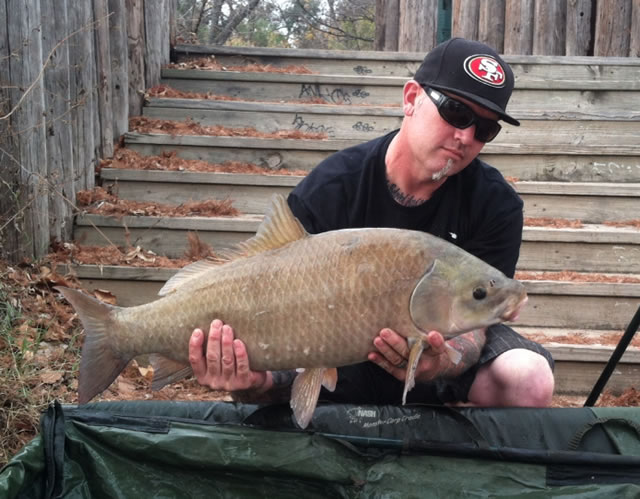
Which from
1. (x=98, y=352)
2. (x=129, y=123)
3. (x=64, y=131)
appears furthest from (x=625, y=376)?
(x=129, y=123)

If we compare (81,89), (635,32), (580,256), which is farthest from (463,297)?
(635,32)

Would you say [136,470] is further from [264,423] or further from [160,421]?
[264,423]

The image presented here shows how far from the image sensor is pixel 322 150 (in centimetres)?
522

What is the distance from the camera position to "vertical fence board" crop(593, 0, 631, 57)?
276 inches

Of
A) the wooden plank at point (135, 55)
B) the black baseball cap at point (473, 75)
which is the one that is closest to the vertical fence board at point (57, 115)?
the wooden plank at point (135, 55)

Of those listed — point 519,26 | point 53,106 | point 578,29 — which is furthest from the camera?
point 519,26

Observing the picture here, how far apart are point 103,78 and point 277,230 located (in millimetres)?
3340

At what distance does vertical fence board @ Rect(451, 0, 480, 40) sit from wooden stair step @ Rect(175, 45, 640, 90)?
4.30 feet

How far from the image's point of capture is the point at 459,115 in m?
2.17

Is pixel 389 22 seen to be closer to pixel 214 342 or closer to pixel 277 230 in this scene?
pixel 277 230

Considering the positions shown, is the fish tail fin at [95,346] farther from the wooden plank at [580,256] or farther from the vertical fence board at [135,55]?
the vertical fence board at [135,55]

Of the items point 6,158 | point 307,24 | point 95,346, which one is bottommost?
point 95,346

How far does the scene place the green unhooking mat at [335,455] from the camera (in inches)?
87.0

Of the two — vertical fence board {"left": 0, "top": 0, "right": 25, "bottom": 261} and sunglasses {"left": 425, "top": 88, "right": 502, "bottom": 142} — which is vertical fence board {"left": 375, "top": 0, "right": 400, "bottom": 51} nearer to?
vertical fence board {"left": 0, "top": 0, "right": 25, "bottom": 261}
